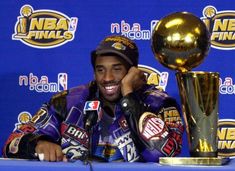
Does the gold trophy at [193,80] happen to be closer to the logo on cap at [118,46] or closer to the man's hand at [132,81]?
the man's hand at [132,81]

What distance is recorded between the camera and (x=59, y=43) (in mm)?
2297

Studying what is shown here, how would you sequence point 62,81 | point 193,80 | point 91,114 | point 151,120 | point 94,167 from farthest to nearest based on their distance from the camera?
point 62,81 < point 151,120 < point 91,114 < point 193,80 < point 94,167

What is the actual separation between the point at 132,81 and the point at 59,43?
581 millimetres

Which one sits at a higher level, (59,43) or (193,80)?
(59,43)

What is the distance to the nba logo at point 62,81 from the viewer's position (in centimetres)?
229

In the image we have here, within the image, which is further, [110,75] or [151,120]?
[110,75]

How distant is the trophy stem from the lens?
3.91 ft

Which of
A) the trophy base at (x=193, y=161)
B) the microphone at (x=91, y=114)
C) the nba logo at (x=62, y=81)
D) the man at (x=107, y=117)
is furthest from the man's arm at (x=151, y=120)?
the nba logo at (x=62, y=81)

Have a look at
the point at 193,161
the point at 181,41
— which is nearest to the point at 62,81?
the point at 181,41

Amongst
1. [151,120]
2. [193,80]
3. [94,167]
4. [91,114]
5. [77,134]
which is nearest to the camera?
[94,167]

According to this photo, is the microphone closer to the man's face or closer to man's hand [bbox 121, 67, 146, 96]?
man's hand [bbox 121, 67, 146, 96]

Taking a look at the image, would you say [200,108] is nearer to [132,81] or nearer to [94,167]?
[94,167]

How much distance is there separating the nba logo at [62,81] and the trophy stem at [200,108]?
1.11 metres

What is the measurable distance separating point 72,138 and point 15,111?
541 mm
